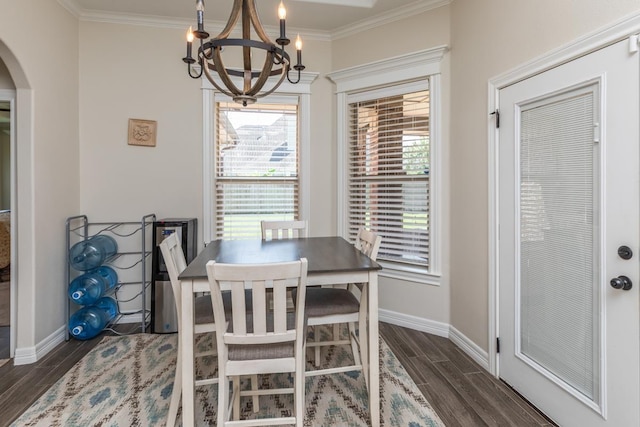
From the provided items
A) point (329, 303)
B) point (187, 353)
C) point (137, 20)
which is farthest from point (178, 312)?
point (137, 20)

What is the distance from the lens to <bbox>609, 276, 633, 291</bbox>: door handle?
4.76 ft

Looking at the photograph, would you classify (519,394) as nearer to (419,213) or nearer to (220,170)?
(419,213)

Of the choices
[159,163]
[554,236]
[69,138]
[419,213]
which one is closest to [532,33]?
[554,236]

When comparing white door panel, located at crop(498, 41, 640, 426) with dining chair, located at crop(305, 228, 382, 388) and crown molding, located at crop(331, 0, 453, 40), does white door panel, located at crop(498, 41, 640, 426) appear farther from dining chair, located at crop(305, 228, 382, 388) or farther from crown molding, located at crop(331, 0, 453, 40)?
crown molding, located at crop(331, 0, 453, 40)

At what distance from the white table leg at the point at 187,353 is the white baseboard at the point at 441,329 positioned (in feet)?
6.57

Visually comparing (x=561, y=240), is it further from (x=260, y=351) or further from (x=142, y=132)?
(x=142, y=132)

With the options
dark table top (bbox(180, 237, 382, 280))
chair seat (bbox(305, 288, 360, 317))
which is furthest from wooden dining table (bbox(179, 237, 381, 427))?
chair seat (bbox(305, 288, 360, 317))

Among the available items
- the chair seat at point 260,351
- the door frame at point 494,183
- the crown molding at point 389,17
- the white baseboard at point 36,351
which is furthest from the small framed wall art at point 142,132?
the door frame at point 494,183

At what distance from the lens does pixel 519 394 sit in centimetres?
211

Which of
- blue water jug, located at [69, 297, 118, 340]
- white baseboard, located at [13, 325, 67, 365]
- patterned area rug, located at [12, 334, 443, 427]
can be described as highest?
blue water jug, located at [69, 297, 118, 340]

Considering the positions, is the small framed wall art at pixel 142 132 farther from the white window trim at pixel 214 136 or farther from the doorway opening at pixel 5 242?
the doorway opening at pixel 5 242

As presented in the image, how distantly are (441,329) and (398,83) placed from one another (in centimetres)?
232

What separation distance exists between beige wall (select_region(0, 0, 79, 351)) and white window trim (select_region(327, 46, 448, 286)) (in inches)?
96.7

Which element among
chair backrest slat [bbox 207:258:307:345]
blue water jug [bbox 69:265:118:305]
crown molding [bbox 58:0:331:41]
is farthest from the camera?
crown molding [bbox 58:0:331:41]
